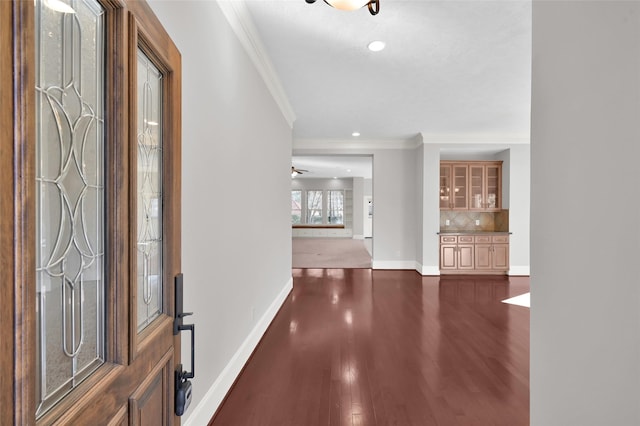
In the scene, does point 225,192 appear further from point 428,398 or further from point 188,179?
point 428,398

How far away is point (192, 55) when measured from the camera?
1.76 meters

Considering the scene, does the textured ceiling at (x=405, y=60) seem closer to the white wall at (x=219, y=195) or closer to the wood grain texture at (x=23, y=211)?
the white wall at (x=219, y=195)

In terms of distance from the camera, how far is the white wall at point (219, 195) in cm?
171

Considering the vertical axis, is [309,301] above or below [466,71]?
below

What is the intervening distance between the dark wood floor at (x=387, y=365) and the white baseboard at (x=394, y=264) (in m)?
2.04

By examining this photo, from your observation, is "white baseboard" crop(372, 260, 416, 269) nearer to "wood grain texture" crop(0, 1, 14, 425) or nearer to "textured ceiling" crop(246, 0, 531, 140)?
"textured ceiling" crop(246, 0, 531, 140)

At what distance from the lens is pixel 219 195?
215cm

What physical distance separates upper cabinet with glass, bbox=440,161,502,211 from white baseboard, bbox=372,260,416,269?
1417 mm

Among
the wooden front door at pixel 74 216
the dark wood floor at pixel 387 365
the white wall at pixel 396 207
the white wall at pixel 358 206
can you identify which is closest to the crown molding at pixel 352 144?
the white wall at pixel 396 207

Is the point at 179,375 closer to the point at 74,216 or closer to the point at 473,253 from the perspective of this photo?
the point at 74,216

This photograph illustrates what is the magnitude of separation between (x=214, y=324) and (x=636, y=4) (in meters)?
2.30

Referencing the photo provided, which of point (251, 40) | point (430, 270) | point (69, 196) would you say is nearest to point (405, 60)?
point (251, 40)

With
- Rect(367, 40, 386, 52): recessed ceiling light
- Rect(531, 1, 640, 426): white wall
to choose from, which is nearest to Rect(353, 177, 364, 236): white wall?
Rect(367, 40, 386, 52): recessed ceiling light

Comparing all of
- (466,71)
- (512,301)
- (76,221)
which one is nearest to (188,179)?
(76,221)
